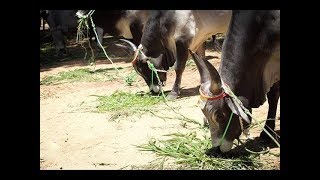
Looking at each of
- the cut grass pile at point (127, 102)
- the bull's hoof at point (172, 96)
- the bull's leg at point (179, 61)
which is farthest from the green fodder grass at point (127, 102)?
the bull's leg at point (179, 61)

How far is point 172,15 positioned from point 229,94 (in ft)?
11.1

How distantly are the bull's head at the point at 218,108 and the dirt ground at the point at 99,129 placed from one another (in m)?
0.49

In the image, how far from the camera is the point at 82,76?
1002 cm

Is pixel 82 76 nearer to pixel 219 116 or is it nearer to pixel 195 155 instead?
pixel 195 155

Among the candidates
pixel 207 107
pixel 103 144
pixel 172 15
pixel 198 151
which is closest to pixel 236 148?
pixel 198 151

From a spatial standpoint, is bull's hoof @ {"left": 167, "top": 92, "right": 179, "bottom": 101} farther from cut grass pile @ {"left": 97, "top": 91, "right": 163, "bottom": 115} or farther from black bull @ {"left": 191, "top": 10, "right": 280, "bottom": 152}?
black bull @ {"left": 191, "top": 10, "right": 280, "bottom": 152}

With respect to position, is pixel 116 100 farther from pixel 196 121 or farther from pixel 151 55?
pixel 196 121

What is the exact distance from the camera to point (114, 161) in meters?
4.35

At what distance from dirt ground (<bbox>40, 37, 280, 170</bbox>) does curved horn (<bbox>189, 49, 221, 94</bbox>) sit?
0.94 meters

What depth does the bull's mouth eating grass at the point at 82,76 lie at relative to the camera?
382 inches

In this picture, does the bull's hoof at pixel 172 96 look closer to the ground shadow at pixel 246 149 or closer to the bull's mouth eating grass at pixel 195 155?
the bull's mouth eating grass at pixel 195 155

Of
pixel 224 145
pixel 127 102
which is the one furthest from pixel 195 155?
pixel 127 102

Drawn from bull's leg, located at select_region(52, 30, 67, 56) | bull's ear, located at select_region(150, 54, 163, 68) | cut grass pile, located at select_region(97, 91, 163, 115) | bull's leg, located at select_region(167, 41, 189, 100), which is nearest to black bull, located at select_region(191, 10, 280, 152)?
cut grass pile, located at select_region(97, 91, 163, 115)

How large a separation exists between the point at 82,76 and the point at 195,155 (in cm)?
641
